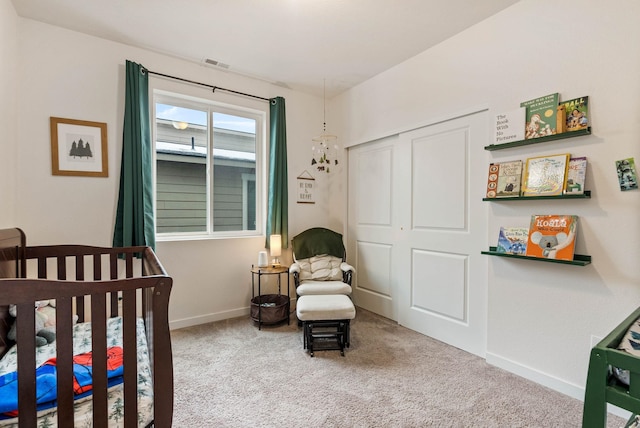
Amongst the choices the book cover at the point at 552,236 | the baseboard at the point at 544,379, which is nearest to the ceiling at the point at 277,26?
the book cover at the point at 552,236

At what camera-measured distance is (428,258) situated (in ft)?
9.30

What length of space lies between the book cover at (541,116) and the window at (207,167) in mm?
2561

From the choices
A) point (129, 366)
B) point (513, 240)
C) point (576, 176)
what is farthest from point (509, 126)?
point (129, 366)

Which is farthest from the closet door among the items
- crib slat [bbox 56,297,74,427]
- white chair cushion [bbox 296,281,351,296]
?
crib slat [bbox 56,297,74,427]

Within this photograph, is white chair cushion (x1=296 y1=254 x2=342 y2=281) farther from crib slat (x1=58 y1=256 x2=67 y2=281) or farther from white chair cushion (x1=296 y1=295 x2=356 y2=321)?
crib slat (x1=58 y1=256 x2=67 y2=281)

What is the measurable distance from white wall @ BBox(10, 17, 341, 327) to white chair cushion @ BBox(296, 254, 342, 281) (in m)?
0.63

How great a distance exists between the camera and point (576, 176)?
186 centimetres

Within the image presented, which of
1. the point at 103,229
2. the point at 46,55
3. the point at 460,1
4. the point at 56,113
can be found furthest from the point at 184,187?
the point at 460,1

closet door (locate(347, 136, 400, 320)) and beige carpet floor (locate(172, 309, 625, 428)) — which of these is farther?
closet door (locate(347, 136, 400, 320))

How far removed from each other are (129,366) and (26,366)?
29 cm

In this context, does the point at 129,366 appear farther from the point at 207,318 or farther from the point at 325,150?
the point at 325,150

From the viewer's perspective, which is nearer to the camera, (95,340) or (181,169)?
(95,340)

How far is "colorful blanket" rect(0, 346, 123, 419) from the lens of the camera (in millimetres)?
991

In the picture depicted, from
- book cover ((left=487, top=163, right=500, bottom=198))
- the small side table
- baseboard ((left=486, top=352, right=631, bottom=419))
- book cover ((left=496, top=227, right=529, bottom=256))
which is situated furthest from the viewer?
the small side table
